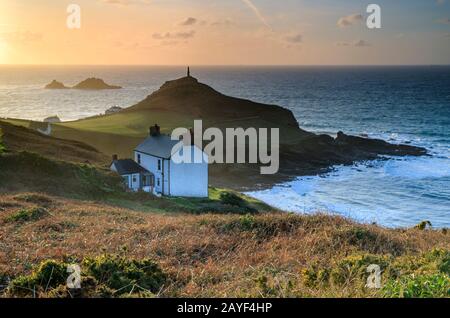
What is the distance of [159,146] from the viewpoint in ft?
159

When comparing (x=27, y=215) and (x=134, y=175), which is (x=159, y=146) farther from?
(x=27, y=215)

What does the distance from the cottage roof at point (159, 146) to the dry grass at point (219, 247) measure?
29368mm

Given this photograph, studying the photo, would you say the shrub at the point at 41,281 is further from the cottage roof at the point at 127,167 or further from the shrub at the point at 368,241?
the cottage roof at the point at 127,167

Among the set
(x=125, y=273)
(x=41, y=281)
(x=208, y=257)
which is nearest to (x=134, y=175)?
(x=208, y=257)

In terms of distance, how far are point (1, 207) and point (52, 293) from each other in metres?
13.1

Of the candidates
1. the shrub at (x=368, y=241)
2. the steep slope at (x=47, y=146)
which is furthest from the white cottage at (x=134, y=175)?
the shrub at (x=368, y=241)

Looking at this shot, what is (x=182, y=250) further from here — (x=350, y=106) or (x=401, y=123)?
(x=350, y=106)

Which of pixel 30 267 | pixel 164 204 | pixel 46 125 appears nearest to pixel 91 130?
pixel 46 125

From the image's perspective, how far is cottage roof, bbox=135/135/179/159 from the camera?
46166 mm

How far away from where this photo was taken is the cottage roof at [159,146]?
151 feet

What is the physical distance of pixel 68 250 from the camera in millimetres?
10641

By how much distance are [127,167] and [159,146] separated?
4593mm

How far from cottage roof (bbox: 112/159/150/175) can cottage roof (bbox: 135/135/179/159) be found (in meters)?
2.01

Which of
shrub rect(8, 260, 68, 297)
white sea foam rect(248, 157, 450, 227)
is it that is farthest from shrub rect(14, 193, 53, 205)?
white sea foam rect(248, 157, 450, 227)
